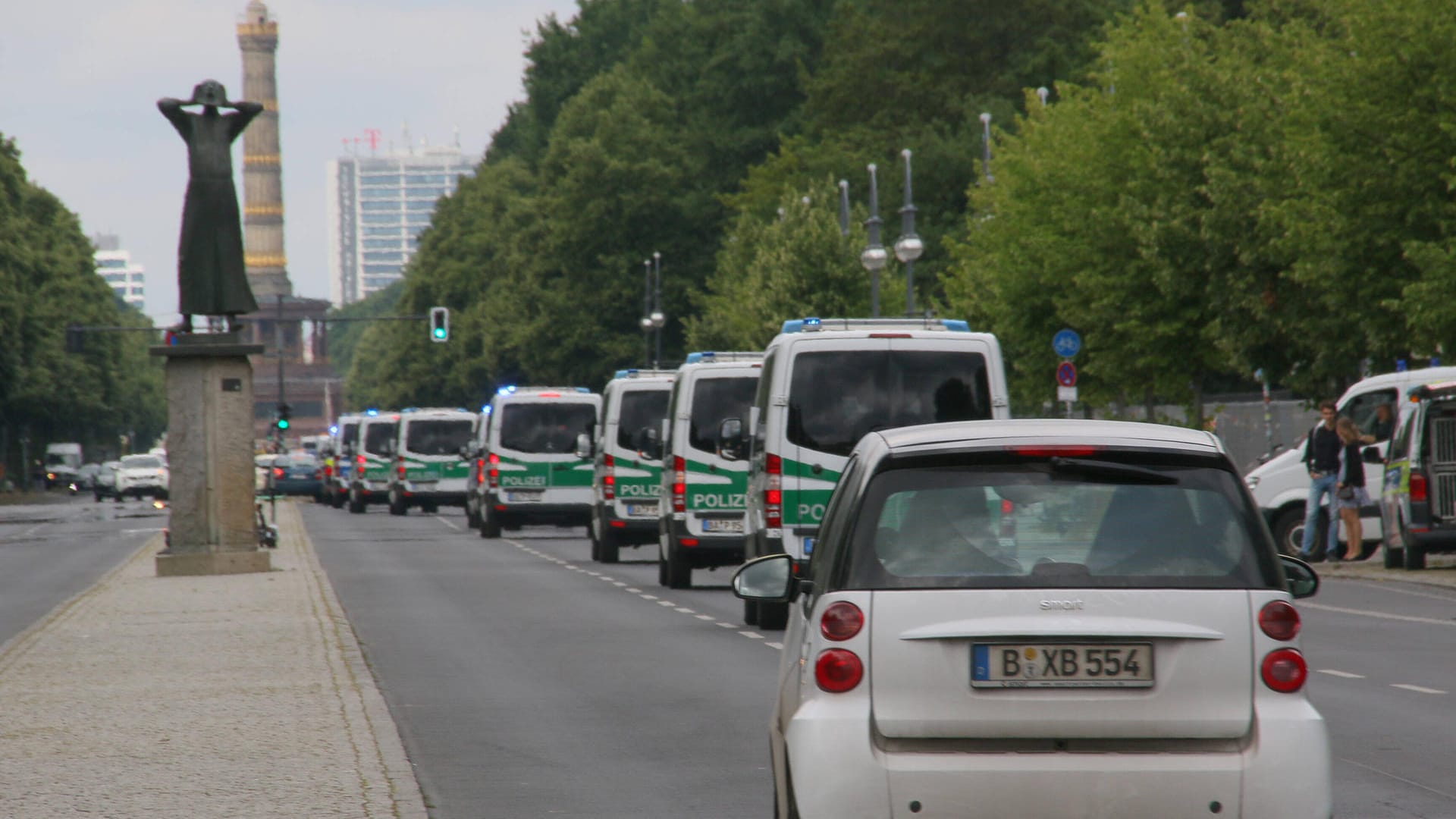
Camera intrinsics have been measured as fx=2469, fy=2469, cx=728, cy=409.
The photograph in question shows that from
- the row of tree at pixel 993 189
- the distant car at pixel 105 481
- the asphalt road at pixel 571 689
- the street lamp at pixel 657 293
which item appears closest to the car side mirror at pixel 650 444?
the asphalt road at pixel 571 689

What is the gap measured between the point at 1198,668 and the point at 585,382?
86.5 meters

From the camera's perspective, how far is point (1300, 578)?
24.7 feet

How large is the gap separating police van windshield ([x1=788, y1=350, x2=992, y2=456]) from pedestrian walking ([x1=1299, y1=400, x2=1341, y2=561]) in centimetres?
905

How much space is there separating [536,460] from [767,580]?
33315 mm

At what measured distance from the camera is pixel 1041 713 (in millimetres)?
6199

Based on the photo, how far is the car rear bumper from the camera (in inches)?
240

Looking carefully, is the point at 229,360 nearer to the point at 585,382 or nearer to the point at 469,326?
the point at 585,382

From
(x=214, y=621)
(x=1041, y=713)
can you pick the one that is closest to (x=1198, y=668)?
(x=1041, y=713)

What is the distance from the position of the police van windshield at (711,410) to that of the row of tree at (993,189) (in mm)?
8743

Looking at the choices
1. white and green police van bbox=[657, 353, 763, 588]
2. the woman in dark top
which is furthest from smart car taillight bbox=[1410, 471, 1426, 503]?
white and green police van bbox=[657, 353, 763, 588]

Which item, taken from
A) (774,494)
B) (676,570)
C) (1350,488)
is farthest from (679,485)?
(1350,488)

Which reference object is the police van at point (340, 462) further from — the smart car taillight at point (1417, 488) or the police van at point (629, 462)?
the smart car taillight at point (1417, 488)

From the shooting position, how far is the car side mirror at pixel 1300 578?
7422 millimetres

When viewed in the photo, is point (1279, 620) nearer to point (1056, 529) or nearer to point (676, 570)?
point (1056, 529)
